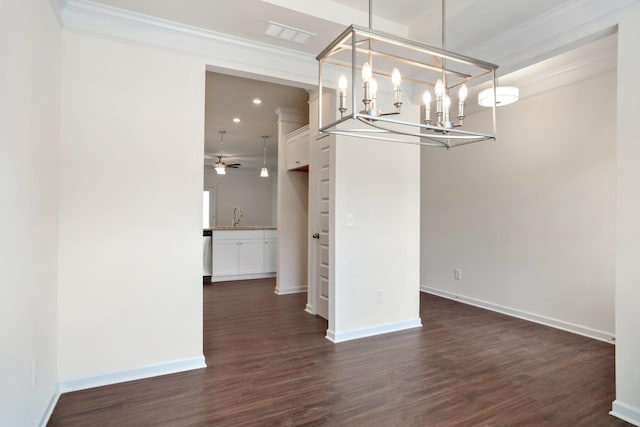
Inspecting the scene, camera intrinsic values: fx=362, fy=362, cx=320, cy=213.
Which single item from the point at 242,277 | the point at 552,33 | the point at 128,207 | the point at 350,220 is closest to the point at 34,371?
the point at 128,207

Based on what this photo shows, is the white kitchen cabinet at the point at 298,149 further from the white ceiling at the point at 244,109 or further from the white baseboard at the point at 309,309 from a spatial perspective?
the white baseboard at the point at 309,309

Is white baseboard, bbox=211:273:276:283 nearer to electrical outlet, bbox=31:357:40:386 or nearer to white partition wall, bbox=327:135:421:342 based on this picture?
white partition wall, bbox=327:135:421:342

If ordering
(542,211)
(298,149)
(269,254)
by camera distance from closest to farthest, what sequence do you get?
(542,211) → (298,149) → (269,254)

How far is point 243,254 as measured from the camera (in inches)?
250

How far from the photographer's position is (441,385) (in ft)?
8.00

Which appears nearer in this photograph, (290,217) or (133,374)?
(133,374)

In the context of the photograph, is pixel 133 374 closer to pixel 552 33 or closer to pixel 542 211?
pixel 552 33

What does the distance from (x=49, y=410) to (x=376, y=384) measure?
196 centimetres

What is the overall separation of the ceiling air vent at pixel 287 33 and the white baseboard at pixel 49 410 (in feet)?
9.07

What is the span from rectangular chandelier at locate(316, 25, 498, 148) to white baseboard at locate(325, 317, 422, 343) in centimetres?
177

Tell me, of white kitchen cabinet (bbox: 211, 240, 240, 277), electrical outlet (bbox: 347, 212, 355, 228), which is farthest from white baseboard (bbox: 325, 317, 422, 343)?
white kitchen cabinet (bbox: 211, 240, 240, 277)

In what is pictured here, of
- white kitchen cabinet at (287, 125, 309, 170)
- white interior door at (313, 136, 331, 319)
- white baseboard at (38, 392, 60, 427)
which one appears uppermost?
white kitchen cabinet at (287, 125, 309, 170)

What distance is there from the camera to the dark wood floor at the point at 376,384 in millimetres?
2059

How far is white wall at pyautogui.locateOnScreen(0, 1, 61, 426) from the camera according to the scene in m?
1.47
